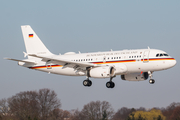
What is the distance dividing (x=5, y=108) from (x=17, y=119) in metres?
10.8

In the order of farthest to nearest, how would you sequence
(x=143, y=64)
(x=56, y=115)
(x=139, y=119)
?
(x=139, y=119) → (x=56, y=115) → (x=143, y=64)

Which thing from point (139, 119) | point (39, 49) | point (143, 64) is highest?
point (39, 49)

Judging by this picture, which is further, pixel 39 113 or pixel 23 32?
pixel 39 113

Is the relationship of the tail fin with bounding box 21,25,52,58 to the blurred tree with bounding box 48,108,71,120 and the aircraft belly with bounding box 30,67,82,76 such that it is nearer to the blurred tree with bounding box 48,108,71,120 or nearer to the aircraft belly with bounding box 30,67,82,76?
the aircraft belly with bounding box 30,67,82,76

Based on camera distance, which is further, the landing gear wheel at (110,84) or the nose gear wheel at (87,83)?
the landing gear wheel at (110,84)

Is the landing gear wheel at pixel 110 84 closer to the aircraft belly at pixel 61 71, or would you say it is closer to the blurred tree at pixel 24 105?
the aircraft belly at pixel 61 71

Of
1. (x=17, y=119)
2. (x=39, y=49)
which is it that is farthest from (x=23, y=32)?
(x=17, y=119)

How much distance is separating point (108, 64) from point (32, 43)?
1764 centimetres

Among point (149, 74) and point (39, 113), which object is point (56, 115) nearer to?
point (39, 113)

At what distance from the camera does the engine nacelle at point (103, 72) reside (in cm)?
5481

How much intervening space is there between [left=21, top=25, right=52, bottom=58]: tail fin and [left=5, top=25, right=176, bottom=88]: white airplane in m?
2.82

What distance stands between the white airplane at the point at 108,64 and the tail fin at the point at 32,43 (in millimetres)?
2821

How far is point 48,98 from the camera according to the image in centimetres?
10812

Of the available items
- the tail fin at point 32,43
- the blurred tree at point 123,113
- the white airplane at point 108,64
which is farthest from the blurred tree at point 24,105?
the blurred tree at point 123,113
